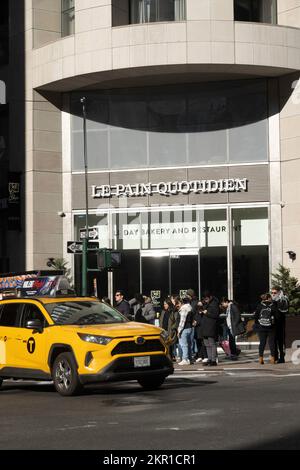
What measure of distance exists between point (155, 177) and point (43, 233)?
5029 mm

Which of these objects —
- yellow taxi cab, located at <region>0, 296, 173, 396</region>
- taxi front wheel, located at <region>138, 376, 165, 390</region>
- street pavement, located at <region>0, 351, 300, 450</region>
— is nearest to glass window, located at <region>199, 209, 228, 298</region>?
street pavement, located at <region>0, 351, 300, 450</region>

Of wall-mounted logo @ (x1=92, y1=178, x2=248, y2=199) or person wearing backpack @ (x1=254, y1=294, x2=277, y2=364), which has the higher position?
wall-mounted logo @ (x1=92, y1=178, x2=248, y2=199)

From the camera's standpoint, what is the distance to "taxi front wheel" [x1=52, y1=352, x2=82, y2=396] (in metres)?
14.3

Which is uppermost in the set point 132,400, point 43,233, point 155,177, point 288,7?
point 288,7

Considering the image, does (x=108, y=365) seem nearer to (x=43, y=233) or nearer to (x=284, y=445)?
(x=284, y=445)

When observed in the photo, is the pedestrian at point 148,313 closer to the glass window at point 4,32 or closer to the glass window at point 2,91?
the glass window at point 2,91

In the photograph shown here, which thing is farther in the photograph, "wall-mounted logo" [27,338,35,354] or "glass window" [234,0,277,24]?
"glass window" [234,0,277,24]

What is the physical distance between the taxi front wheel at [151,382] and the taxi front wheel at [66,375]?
1379 millimetres

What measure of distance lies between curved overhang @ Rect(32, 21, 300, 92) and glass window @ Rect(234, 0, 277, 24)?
58.0 inches

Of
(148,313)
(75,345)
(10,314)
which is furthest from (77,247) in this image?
(75,345)

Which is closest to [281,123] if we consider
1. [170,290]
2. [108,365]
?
[170,290]

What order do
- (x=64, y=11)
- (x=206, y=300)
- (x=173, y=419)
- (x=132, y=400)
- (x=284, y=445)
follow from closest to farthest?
(x=284, y=445) < (x=173, y=419) < (x=132, y=400) < (x=206, y=300) < (x=64, y=11)

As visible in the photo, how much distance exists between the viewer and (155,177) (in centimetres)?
3419

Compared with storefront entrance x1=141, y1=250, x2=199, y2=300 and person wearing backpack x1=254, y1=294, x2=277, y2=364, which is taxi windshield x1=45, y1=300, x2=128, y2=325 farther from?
storefront entrance x1=141, y1=250, x2=199, y2=300
